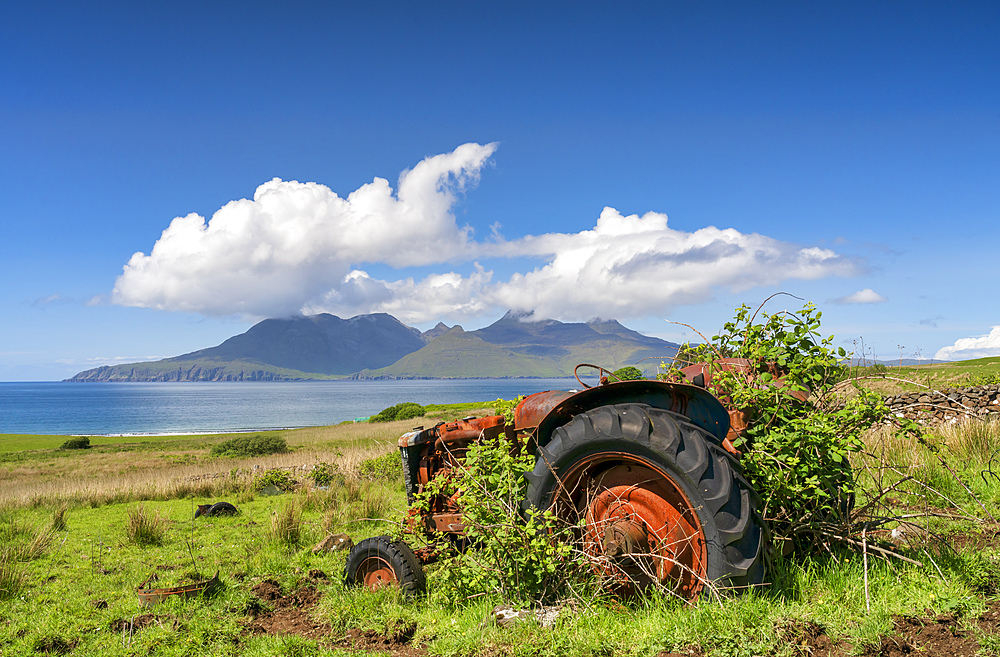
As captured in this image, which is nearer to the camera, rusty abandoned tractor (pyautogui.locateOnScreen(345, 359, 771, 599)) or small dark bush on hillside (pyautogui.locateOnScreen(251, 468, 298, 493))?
rusty abandoned tractor (pyautogui.locateOnScreen(345, 359, 771, 599))

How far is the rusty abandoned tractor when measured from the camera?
3281mm

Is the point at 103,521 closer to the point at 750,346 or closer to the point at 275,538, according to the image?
the point at 275,538

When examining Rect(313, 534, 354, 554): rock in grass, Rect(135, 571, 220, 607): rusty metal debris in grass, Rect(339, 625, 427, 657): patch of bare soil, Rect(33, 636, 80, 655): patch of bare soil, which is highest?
Rect(339, 625, 427, 657): patch of bare soil

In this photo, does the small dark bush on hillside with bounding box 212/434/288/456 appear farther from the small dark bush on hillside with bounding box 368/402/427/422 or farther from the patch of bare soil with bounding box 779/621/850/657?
the patch of bare soil with bounding box 779/621/850/657

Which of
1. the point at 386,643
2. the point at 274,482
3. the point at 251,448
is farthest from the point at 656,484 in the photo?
the point at 251,448

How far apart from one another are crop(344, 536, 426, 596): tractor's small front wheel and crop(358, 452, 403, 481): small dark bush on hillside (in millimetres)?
8407

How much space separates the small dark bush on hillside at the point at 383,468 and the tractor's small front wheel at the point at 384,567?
8407mm

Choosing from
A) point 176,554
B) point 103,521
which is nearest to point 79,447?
point 103,521

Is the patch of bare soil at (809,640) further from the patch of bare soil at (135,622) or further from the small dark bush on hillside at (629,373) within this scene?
the patch of bare soil at (135,622)

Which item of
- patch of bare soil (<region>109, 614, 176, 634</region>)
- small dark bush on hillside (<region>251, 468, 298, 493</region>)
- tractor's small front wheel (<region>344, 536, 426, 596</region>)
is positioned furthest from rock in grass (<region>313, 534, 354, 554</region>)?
small dark bush on hillside (<region>251, 468, 298, 493</region>)

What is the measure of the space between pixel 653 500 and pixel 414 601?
7.58ft

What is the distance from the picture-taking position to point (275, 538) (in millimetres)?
7547

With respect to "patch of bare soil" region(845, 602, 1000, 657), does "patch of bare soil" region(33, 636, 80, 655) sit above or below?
below

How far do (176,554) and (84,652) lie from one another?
336cm
